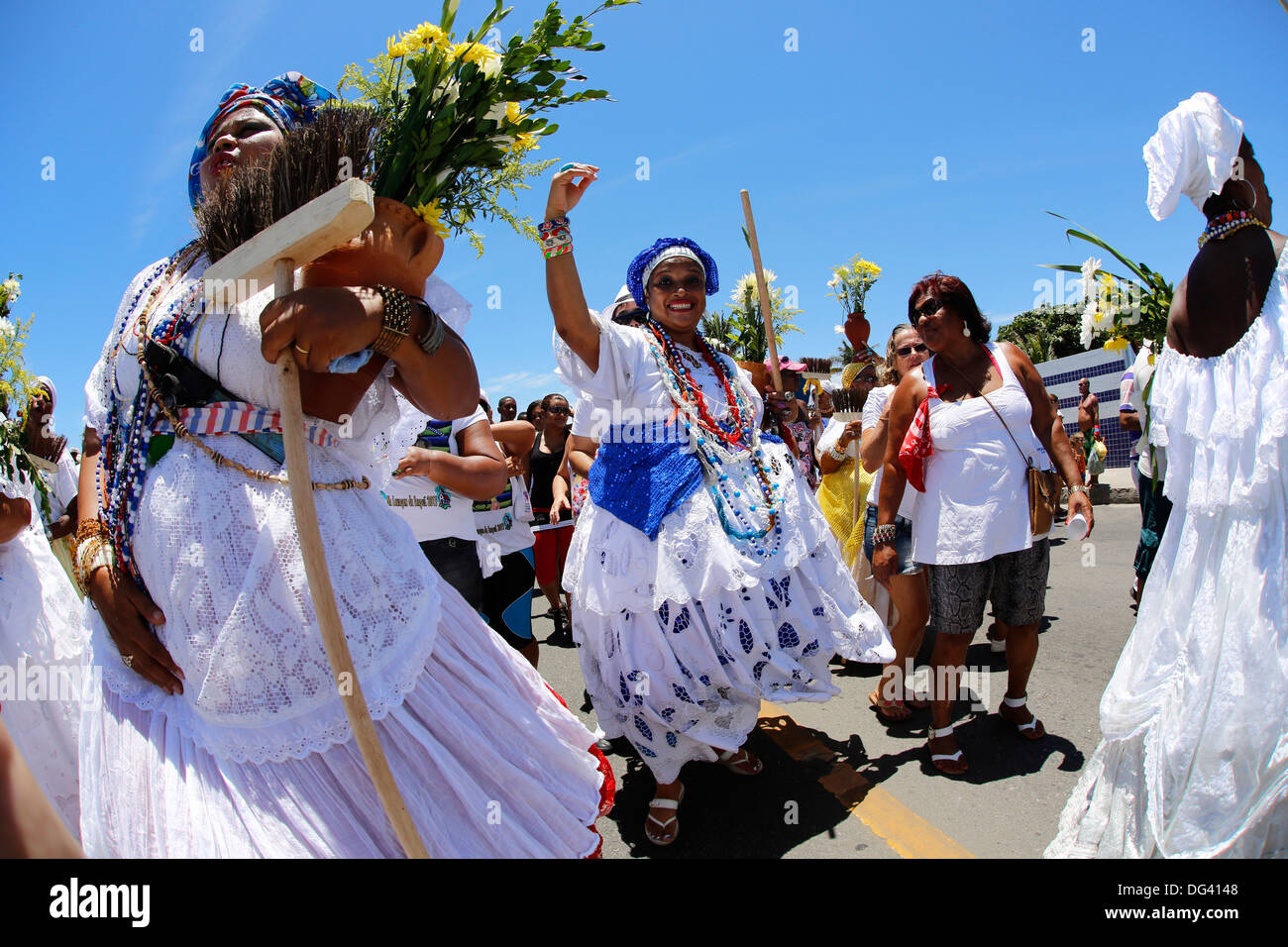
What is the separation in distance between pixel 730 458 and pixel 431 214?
77.3 inches

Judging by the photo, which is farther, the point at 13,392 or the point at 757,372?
the point at 757,372

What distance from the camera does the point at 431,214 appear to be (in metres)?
1.64

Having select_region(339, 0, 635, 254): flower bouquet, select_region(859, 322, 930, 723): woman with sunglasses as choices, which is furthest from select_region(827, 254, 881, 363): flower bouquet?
select_region(339, 0, 635, 254): flower bouquet

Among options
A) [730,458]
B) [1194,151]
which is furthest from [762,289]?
[1194,151]

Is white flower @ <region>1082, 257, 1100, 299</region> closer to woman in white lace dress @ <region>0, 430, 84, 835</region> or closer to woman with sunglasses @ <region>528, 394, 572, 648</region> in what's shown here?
woman in white lace dress @ <region>0, 430, 84, 835</region>

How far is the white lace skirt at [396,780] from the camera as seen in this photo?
138 cm

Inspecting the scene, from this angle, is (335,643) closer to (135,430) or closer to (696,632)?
(135,430)

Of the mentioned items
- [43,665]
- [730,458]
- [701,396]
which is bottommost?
[43,665]

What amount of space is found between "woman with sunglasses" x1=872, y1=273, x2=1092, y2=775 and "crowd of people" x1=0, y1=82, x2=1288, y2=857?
16mm

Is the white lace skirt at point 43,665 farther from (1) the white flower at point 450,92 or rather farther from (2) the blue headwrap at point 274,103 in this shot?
(1) the white flower at point 450,92

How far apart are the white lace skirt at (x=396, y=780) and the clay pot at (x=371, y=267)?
52 cm

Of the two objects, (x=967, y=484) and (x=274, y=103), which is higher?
(x=274, y=103)

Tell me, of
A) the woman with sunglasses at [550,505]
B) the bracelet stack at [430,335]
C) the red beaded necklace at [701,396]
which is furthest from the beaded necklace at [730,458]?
the woman with sunglasses at [550,505]

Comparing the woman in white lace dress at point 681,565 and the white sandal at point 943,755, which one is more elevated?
the woman in white lace dress at point 681,565
